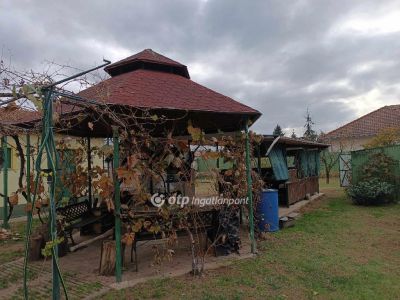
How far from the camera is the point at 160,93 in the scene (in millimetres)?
6176

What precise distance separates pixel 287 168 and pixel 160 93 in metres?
7.48

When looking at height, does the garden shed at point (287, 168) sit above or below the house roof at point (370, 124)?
below

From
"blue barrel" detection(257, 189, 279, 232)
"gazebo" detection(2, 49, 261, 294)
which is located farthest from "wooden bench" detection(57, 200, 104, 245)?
"blue barrel" detection(257, 189, 279, 232)

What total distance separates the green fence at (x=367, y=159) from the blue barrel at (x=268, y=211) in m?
6.31

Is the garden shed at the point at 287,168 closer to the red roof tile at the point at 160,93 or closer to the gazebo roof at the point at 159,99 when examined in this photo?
the gazebo roof at the point at 159,99

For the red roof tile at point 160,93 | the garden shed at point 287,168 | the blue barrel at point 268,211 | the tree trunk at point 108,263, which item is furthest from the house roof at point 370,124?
the tree trunk at point 108,263

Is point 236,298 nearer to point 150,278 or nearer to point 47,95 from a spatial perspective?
point 150,278

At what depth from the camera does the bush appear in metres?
A: 12.2

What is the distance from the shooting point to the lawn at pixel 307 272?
15.2ft

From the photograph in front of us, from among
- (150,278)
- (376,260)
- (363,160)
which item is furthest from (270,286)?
(363,160)

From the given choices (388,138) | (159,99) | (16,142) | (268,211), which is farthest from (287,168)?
(388,138)

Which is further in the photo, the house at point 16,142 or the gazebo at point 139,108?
the house at point 16,142

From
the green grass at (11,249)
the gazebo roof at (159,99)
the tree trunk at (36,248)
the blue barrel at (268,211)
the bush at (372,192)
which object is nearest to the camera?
the gazebo roof at (159,99)
